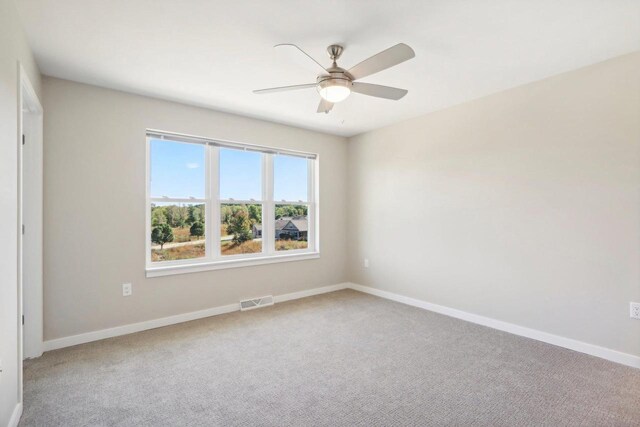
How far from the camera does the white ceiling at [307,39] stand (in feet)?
6.37

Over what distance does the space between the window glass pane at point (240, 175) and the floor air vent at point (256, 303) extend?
4.29ft

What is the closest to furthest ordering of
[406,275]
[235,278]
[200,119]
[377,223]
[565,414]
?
[565,414] < [200,119] < [235,278] < [406,275] < [377,223]

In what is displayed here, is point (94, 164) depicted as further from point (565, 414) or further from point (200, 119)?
point (565, 414)

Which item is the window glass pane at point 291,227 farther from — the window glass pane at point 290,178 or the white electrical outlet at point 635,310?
the white electrical outlet at point 635,310

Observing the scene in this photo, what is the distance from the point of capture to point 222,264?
3.83m

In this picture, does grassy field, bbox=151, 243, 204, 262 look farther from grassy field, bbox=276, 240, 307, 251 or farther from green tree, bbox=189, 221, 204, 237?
grassy field, bbox=276, 240, 307, 251

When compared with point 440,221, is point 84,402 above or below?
below

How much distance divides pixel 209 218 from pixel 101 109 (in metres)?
1.52

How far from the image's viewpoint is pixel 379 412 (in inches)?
75.8

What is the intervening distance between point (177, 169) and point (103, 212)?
88 cm

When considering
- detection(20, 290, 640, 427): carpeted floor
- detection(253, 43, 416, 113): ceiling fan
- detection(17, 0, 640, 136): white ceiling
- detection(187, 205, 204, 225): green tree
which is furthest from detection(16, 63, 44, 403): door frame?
detection(253, 43, 416, 113): ceiling fan

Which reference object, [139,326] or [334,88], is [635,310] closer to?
[334,88]

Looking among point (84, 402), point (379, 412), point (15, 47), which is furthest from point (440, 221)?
point (15, 47)

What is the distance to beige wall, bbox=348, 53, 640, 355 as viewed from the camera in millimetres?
2568
